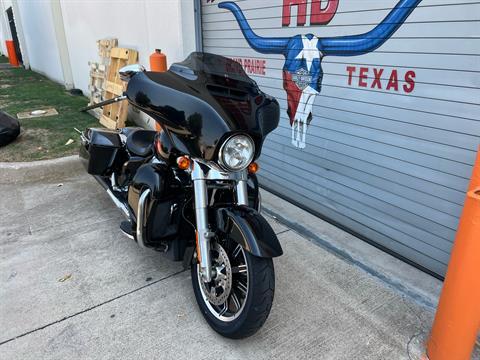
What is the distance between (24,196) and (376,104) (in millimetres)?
3743

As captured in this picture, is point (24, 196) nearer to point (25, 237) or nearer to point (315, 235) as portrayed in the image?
point (25, 237)

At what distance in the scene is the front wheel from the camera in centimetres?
194

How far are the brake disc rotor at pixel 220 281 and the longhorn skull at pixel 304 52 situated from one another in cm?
192

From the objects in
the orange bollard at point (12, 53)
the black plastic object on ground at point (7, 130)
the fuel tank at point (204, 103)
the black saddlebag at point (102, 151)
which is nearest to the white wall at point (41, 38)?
the orange bollard at point (12, 53)

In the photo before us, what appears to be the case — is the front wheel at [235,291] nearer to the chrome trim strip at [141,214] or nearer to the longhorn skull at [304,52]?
the chrome trim strip at [141,214]

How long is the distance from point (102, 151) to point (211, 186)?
5.43ft

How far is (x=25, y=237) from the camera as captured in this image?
3.31 meters

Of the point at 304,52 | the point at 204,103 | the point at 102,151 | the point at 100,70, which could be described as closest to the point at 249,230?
the point at 204,103

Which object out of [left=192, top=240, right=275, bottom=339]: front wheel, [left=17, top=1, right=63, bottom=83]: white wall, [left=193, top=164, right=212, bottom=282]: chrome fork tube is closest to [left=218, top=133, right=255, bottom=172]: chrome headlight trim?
[left=193, top=164, right=212, bottom=282]: chrome fork tube

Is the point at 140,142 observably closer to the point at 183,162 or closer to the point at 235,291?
the point at 183,162

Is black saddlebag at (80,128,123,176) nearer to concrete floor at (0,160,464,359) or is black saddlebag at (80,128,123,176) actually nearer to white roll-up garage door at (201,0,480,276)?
concrete floor at (0,160,464,359)

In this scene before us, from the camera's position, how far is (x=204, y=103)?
1.91m

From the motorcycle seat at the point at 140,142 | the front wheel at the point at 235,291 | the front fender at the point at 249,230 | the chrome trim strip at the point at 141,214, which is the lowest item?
the front wheel at the point at 235,291

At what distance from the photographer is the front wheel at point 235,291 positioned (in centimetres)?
194
